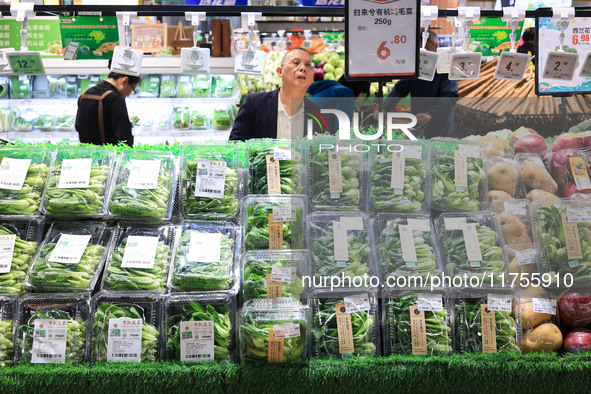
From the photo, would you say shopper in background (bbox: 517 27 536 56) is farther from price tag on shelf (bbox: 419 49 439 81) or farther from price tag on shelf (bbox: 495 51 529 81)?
price tag on shelf (bbox: 419 49 439 81)

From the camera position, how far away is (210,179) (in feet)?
8.17

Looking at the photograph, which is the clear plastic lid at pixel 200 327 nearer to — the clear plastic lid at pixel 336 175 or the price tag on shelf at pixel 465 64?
the clear plastic lid at pixel 336 175

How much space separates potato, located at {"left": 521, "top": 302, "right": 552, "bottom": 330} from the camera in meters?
2.25

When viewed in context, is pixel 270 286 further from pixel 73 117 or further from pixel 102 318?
pixel 73 117

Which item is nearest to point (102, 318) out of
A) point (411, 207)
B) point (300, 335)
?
point (300, 335)

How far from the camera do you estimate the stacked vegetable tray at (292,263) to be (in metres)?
2.10

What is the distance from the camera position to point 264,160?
8.48ft

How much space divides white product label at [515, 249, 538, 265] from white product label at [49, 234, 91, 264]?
5.93ft

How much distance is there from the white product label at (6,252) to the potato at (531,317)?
2064mm

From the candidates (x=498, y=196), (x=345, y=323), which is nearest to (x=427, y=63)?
(x=498, y=196)

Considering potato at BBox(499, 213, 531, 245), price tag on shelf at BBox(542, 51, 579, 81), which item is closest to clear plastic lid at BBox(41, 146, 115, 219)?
potato at BBox(499, 213, 531, 245)

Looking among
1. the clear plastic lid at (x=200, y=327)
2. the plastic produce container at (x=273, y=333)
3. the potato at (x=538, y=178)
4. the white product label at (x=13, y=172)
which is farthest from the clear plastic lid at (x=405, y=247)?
the white product label at (x=13, y=172)

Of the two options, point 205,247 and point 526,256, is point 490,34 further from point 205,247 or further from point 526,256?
point 205,247

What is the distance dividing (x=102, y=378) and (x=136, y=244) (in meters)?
0.55
